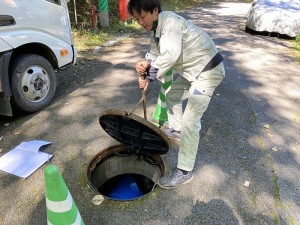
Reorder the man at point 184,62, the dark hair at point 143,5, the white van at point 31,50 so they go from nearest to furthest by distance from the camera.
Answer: the dark hair at point 143,5, the man at point 184,62, the white van at point 31,50

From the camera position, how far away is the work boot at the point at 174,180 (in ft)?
9.11

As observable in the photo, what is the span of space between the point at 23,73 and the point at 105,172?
175 centimetres

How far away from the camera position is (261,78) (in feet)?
18.6

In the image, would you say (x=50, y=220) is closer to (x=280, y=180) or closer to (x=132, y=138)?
(x=132, y=138)

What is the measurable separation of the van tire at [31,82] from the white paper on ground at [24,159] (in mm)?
729

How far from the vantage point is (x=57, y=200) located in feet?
6.25

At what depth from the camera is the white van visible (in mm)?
3512

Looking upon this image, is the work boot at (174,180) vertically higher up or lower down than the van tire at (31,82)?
lower down

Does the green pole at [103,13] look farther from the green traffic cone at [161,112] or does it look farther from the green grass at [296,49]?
the green traffic cone at [161,112]

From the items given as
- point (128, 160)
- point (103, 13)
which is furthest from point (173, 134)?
point (103, 13)

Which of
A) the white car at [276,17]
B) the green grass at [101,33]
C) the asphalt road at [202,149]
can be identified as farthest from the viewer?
the white car at [276,17]

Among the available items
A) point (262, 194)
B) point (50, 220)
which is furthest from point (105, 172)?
point (262, 194)

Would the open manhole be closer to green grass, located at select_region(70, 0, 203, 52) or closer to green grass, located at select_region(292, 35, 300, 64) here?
green grass, located at select_region(70, 0, 203, 52)

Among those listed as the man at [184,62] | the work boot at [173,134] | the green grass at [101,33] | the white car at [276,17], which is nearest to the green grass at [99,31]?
the green grass at [101,33]
